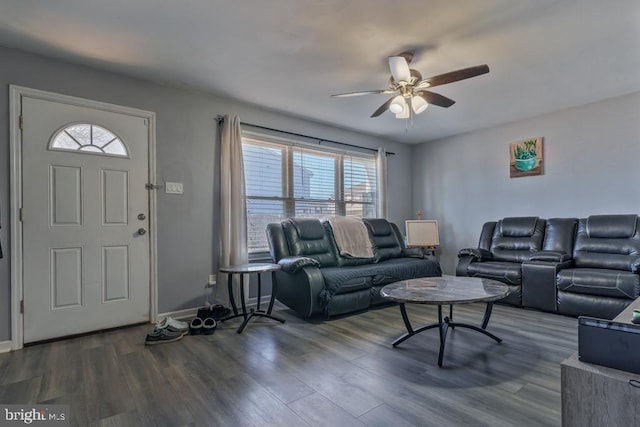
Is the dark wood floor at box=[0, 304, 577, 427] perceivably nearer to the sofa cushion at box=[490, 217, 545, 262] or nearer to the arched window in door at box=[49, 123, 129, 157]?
the sofa cushion at box=[490, 217, 545, 262]

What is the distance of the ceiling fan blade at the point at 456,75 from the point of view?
233cm

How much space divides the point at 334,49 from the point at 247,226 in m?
2.21

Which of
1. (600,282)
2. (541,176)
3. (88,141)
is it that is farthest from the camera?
(541,176)

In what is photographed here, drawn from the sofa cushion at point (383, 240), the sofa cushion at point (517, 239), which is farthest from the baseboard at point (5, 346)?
Answer: the sofa cushion at point (517, 239)

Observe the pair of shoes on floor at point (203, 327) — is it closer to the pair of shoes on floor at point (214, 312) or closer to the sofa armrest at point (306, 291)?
the pair of shoes on floor at point (214, 312)

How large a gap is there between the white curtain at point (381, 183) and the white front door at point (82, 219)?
351cm

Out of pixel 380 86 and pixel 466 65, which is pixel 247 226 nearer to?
pixel 380 86

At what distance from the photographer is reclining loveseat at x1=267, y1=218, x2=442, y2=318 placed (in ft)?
10.6

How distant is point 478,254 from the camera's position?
4188 millimetres

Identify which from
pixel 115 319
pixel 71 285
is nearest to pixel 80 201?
pixel 71 285

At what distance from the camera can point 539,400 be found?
5.69 feet

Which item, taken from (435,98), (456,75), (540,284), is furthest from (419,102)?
(540,284)

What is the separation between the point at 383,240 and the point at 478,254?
126 centimetres

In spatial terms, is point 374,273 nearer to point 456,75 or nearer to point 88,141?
point 456,75
